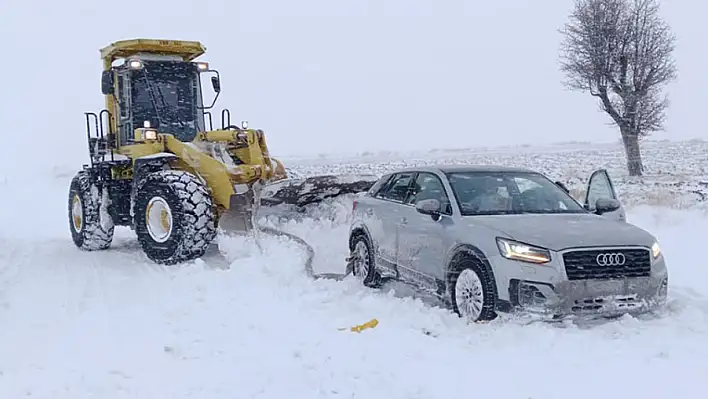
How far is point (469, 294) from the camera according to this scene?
7.23 meters

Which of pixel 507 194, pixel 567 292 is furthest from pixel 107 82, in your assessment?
pixel 567 292

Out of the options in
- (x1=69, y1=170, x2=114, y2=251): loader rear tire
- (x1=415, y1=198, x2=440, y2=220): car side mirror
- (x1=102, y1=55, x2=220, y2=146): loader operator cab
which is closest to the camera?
(x1=415, y1=198, x2=440, y2=220): car side mirror

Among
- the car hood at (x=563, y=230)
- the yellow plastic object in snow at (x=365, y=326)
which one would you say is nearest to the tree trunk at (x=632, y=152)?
the car hood at (x=563, y=230)

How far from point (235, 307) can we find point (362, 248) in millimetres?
2023

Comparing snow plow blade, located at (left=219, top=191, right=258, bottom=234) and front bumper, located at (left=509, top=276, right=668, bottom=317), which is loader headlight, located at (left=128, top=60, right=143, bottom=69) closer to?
snow plow blade, located at (left=219, top=191, right=258, bottom=234)

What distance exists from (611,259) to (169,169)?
284 inches

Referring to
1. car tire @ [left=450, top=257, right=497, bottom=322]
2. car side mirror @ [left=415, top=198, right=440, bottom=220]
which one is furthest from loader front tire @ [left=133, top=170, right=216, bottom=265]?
car tire @ [left=450, top=257, right=497, bottom=322]

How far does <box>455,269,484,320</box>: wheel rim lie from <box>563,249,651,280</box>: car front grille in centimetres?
85

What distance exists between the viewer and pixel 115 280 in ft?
32.7

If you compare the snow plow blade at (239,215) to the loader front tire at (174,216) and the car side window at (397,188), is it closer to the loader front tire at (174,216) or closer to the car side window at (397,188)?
the loader front tire at (174,216)

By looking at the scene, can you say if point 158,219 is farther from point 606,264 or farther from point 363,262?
point 606,264

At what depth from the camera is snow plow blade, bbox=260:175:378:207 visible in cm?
1121

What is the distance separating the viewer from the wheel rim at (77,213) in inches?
530

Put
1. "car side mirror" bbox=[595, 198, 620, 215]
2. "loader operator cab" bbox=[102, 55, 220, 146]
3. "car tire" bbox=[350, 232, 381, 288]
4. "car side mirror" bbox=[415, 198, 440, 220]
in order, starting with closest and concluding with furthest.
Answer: "car side mirror" bbox=[415, 198, 440, 220] → "car side mirror" bbox=[595, 198, 620, 215] → "car tire" bbox=[350, 232, 381, 288] → "loader operator cab" bbox=[102, 55, 220, 146]
